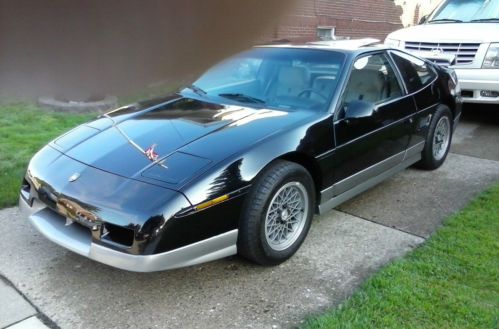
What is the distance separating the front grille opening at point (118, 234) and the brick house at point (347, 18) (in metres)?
7.09

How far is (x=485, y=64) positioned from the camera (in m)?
6.30

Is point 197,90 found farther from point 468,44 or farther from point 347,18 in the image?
point 347,18

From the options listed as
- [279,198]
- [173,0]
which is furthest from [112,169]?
[173,0]

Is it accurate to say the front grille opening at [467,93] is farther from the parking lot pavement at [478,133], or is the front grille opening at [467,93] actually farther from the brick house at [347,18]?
the brick house at [347,18]

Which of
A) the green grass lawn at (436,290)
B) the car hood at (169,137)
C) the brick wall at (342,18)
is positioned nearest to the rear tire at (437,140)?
the green grass lawn at (436,290)

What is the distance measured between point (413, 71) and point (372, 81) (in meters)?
0.78

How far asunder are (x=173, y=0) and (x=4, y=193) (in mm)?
6435

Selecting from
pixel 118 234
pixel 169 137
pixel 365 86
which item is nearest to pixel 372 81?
pixel 365 86

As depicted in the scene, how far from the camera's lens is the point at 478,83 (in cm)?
631

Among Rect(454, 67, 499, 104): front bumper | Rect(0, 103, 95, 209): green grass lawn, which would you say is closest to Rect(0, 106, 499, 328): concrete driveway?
Rect(0, 103, 95, 209): green grass lawn

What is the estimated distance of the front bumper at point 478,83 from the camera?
6.24 m

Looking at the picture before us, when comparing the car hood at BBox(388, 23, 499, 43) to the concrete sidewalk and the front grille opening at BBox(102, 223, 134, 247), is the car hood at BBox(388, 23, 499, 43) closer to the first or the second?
the front grille opening at BBox(102, 223, 134, 247)

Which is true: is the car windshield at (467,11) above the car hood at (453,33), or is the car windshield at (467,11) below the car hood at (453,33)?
above

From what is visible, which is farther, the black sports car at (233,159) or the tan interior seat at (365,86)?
the tan interior seat at (365,86)
